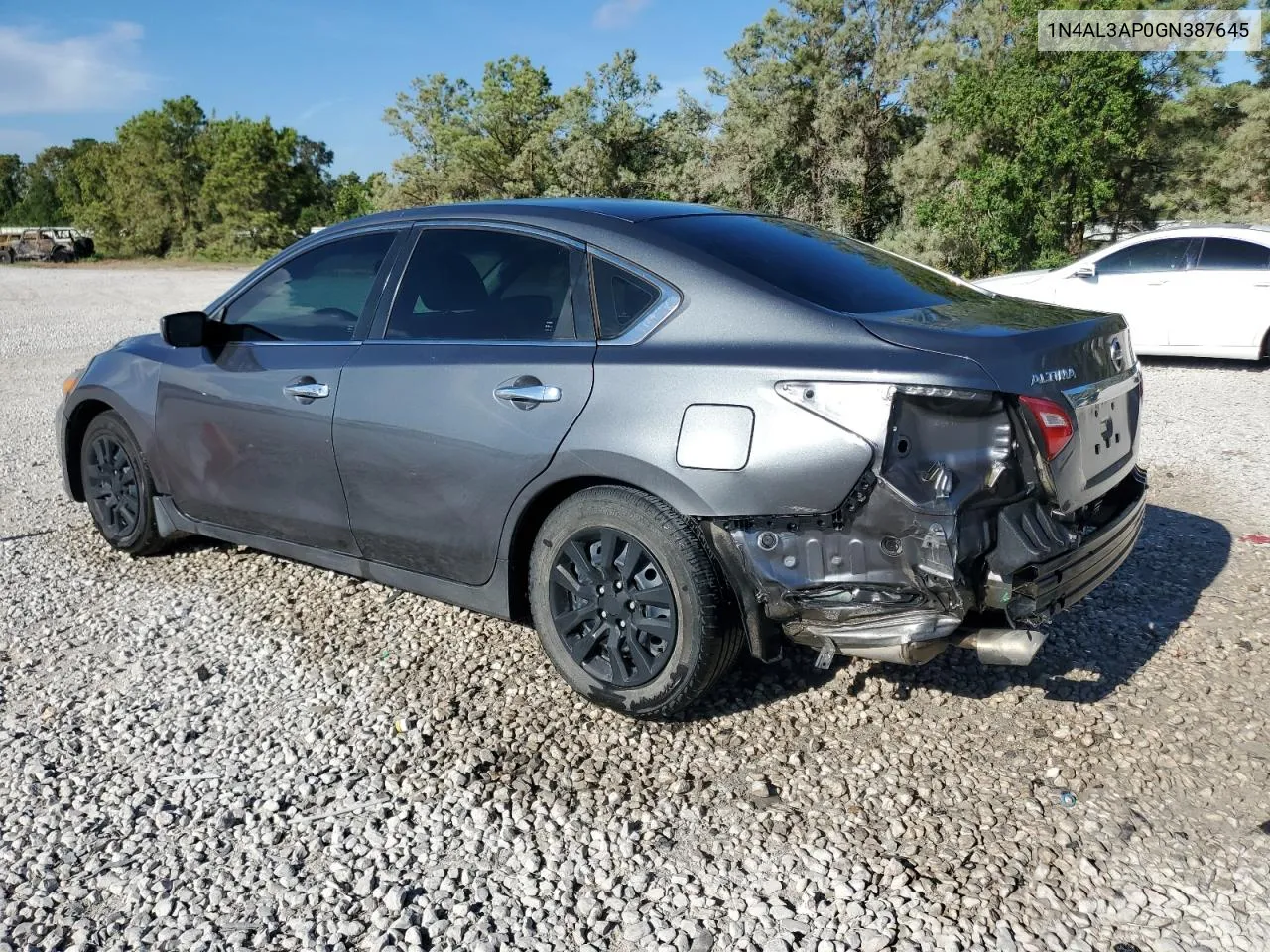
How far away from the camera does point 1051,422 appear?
9.76 ft

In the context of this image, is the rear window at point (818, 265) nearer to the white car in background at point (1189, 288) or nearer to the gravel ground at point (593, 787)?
the gravel ground at point (593, 787)

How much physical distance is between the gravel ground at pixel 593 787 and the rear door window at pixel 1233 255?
7.53 meters

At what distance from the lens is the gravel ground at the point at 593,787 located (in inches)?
101

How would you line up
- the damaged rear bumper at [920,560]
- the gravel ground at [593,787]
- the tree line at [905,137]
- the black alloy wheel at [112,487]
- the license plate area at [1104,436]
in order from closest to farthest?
the gravel ground at [593,787] < the damaged rear bumper at [920,560] < the license plate area at [1104,436] < the black alloy wheel at [112,487] < the tree line at [905,137]

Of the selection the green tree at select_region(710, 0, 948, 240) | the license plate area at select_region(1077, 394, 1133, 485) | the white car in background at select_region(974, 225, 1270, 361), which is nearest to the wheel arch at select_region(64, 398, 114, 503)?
the license plate area at select_region(1077, 394, 1133, 485)

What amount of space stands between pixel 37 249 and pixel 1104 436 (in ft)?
205

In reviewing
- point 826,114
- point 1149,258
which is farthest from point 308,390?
point 826,114

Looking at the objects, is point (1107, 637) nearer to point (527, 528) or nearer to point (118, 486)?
point (527, 528)

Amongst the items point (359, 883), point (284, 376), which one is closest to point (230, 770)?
point (359, 883)

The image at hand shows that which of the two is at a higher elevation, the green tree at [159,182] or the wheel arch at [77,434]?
the green tree at [159,182]

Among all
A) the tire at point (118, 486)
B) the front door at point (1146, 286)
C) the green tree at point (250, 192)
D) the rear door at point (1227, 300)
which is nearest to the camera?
the tire at point (118, 486)

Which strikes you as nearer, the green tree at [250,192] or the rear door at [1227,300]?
the rear door at [1227,300]

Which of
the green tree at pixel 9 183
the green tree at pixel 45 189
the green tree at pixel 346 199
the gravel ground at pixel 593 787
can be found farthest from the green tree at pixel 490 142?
the green tree at pixel 9 183

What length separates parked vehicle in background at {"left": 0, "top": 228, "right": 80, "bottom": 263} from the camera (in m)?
54.7
